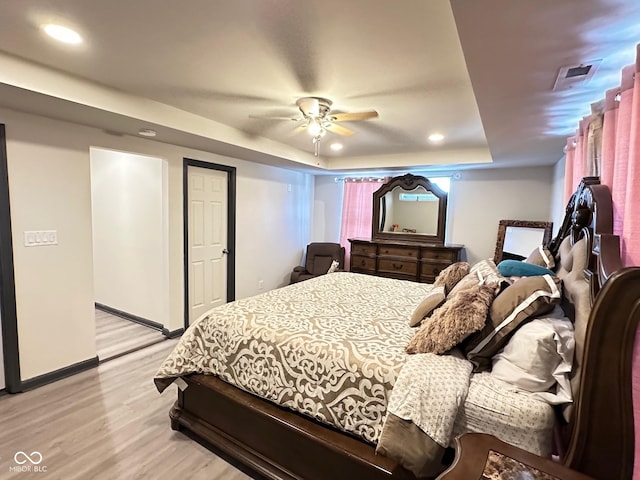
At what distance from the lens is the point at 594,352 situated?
1.05 m

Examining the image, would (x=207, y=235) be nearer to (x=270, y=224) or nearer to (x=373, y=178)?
(x=270, y=224)

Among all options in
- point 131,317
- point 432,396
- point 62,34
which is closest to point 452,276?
point 432,396

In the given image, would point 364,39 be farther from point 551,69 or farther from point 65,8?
point 65,8

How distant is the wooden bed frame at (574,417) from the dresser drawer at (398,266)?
2.45 m

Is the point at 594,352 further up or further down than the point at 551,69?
further down

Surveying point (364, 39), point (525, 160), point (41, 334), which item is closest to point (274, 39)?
point (364, 39)

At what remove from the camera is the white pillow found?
132 centimetres

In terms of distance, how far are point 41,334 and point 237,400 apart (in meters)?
1.99

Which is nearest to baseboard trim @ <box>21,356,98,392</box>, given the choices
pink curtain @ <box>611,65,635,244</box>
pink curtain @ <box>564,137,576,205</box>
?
pink curtain @ <box>611,65,635,244</box>

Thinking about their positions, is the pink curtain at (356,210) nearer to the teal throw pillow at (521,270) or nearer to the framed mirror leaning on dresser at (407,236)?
the framed mirror leaning on dresser at (407,236)

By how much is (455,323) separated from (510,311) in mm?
246

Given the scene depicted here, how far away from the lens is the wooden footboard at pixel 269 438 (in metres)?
1.57

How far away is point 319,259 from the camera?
18.0 feet

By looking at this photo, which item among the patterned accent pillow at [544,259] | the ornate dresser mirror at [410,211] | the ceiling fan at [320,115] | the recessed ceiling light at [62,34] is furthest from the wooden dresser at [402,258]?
the recessed ceiling light at [62,34]
